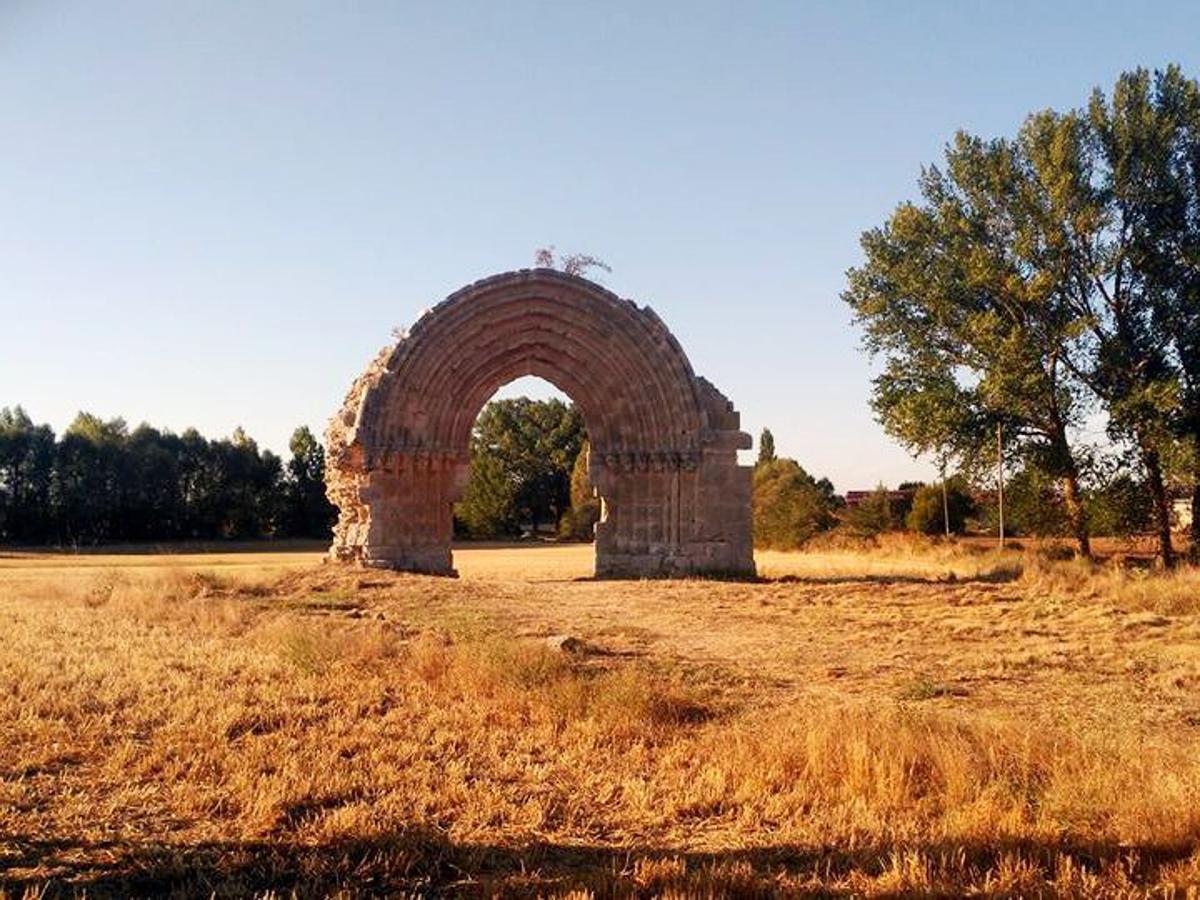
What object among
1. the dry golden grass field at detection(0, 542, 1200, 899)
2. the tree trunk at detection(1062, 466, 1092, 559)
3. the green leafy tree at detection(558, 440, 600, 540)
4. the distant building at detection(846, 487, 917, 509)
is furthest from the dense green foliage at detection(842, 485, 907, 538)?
the dry golden grass field at detection(0, 542, 1200, 899)

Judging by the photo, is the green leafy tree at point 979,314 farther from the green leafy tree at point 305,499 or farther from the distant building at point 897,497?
the green leafy tree at point 305,499

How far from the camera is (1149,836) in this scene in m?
4.70

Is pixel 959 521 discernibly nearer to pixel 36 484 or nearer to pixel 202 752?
pixel 202 752

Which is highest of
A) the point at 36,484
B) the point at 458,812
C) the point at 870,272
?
the point at 870,272

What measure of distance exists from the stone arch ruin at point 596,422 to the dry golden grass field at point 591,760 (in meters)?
8.16

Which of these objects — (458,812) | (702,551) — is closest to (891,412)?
(702,551)

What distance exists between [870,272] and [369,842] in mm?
21380

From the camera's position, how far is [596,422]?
72.6 feet

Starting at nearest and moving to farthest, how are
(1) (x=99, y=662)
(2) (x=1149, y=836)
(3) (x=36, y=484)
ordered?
(2) (x=1149, y=836), (1) (x=99, y=662), (3) (x=36, y=484)

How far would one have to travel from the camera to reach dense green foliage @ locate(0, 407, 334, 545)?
50906mm

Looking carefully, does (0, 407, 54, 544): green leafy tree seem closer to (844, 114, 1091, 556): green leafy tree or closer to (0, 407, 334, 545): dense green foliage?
(0, 407, 334, 545): dense green foliage

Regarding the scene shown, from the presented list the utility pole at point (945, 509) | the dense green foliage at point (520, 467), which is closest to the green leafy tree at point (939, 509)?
the utility pole at point (945, 509)

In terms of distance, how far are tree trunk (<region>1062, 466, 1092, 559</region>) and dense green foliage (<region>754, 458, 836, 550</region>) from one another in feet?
42.3

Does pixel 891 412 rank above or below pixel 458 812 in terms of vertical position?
above
